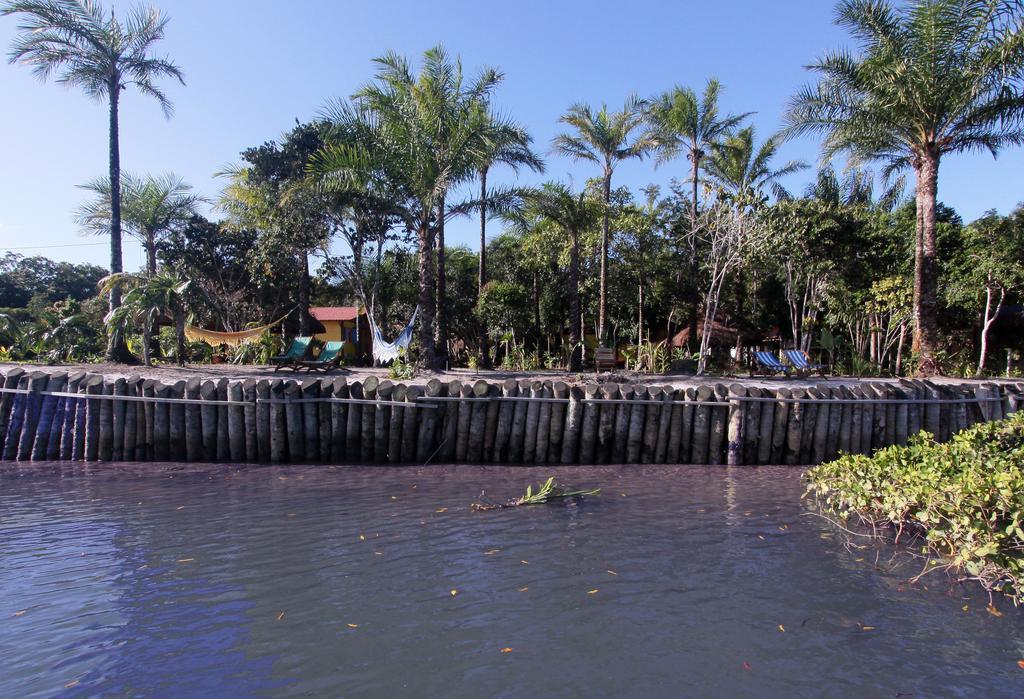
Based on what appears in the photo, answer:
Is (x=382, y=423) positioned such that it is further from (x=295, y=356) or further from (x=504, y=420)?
(x=295, y=356)

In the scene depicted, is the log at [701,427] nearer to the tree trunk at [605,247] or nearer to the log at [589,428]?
the log at [589,428]

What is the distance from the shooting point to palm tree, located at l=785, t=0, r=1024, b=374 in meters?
14.7

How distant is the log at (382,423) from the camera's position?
33.8 feet

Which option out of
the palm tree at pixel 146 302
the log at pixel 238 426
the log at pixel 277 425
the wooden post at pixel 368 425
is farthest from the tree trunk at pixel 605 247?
the log at pixel 238 426

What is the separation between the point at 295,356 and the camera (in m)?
17.0

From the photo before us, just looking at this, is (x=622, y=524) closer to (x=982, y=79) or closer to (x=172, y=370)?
(x=172, y=370)

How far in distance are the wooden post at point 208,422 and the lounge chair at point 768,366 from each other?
512 inches

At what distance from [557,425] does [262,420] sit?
4.41 m

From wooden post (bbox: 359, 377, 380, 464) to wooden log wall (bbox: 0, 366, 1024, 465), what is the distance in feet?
0.05

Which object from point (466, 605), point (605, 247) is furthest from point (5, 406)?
point (605, 247)

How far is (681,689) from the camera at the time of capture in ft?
13.1

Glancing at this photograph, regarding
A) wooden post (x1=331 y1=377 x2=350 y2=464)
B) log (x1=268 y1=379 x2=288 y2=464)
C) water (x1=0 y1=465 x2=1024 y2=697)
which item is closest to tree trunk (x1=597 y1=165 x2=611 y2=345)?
wooden post (x1=331 y1=377 x2=350 y2=464)

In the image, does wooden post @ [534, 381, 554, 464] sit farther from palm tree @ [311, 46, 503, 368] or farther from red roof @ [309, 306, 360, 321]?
red roof @ [309, 306, 360, 321]

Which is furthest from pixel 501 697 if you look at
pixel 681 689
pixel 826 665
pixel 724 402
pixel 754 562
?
pixel 724 402
